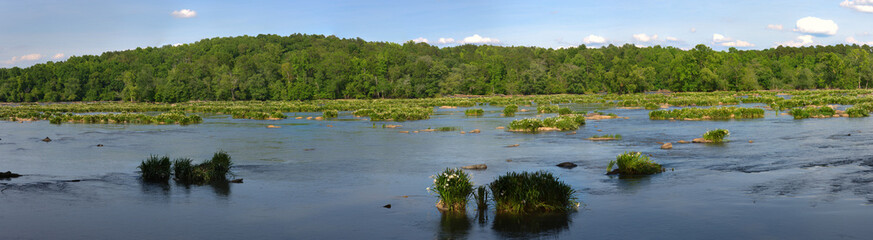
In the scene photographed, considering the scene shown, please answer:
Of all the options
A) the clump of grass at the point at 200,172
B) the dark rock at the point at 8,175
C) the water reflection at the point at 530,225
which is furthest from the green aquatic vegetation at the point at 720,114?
the dark rock at the point at 8,175

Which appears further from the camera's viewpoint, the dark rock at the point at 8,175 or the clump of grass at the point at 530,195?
the dark rock at the point at 8,175

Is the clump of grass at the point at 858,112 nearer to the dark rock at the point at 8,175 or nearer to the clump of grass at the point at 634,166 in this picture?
the clump of grass at the point at 634,166

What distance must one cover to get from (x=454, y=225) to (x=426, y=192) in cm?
508

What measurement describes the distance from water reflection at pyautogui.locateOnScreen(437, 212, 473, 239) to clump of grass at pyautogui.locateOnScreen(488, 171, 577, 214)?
113 centimetres

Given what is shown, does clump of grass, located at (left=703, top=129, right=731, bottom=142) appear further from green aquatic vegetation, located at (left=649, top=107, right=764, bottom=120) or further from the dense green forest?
the dense green forest

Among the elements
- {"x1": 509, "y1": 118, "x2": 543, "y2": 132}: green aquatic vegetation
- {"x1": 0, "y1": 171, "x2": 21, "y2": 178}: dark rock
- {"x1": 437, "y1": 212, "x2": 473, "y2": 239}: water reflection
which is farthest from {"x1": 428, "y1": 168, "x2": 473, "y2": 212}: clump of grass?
{"x1": 509, "y1": 118, "x2": 543, "y2": 132}: green aquatic vegetation

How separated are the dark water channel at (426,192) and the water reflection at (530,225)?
48mm

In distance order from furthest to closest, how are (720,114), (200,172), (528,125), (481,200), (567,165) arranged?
1. (720,114)
2. (528,125)
3. (567,165)
4. (200,172)
5. (481,200)

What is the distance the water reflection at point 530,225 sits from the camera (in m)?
15.2

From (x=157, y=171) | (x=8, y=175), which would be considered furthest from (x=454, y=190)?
(x=8, y=175)

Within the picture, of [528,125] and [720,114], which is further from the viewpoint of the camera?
[720,114]

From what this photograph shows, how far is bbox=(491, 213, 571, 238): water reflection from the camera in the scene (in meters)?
15.2

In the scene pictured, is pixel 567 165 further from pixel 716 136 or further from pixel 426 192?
pixel 716 136

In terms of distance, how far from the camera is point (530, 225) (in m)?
16.0
